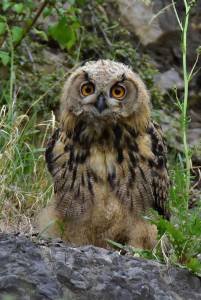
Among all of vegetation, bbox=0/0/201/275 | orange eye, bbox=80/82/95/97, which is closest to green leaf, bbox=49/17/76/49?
vegetation, bbox=0/0/201/275

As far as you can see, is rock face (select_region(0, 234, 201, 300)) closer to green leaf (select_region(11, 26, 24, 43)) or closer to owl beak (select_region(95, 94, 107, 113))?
owl beak (select_region(95, 94, 107, 113))

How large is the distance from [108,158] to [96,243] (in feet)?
1.52

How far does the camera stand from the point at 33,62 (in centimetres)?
745

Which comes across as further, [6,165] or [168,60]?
[168,60]

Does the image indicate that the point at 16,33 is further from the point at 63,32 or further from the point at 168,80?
the point at 168,80

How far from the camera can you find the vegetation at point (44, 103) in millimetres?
3975

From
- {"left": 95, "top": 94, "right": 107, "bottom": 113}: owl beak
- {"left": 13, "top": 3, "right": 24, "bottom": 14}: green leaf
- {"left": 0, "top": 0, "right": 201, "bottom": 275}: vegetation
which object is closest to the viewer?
{"left": 0, "top": 0, "right": 201, "bottom": 275}: vegetation

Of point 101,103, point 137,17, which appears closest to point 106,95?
point 101,103

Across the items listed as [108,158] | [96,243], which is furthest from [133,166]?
[96,243]

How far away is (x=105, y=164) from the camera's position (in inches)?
186

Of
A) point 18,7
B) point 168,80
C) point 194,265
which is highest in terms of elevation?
point 18,7

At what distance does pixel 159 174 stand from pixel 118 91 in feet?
1.68

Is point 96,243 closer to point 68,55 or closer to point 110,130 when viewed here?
point 110,130

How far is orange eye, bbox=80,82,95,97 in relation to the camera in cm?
474
